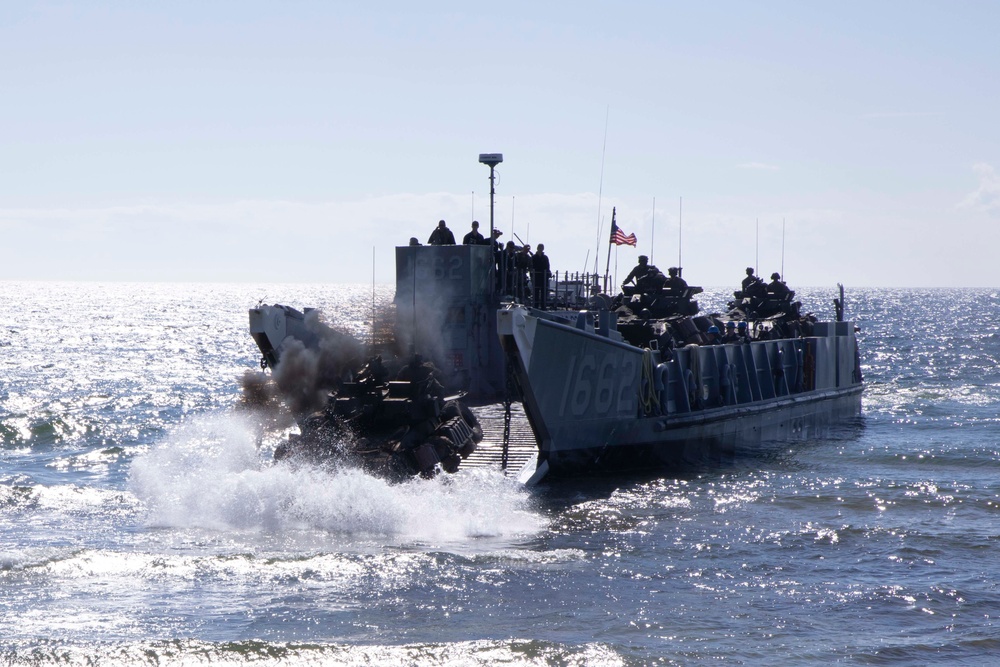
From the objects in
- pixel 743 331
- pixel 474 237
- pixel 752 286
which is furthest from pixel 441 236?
pixel 752 286

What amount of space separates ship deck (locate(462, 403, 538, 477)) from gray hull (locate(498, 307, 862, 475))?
0.48 m

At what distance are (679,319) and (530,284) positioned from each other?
3.38 metres

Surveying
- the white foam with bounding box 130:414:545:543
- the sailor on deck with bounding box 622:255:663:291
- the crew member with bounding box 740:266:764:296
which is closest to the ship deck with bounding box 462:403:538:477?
the white foam with bounding box 130:414:545:543

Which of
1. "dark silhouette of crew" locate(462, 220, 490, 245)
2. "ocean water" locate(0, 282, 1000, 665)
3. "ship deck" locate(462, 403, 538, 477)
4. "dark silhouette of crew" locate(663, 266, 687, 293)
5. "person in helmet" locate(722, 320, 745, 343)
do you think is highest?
"dark silhouette of crew" locate(462, 220, 490, 245)

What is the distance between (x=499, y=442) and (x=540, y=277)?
207 inches

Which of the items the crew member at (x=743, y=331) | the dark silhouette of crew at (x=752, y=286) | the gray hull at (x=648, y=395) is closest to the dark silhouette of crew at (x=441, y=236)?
the gray hull at (x=648, y=395)

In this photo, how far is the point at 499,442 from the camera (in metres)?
20.3

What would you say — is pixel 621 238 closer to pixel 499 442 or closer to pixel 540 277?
pixel 540 277

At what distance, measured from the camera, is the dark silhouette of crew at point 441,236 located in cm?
2353

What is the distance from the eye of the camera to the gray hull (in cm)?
1900

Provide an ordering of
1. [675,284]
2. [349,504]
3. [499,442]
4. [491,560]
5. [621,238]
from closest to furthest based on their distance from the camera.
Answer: [491,560], [349,504], [499,442], [675,284], [621,238]

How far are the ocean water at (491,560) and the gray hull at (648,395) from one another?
2.59 ft

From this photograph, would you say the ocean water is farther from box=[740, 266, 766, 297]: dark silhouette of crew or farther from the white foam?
box=[740, 266, 766, 297]: dark silhouette of crew

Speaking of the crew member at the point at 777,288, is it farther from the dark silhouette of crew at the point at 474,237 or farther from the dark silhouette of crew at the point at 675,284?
the dark silhouette of crew at the point at 474,237
